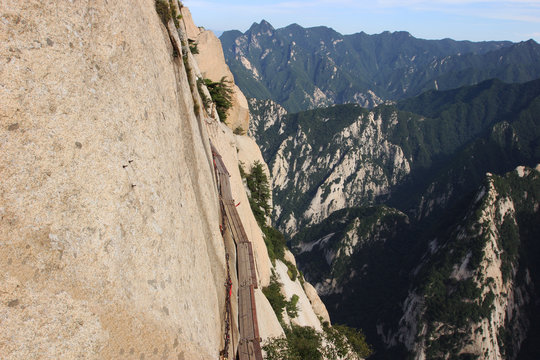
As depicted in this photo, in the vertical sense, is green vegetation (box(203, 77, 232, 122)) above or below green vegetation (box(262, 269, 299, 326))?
above

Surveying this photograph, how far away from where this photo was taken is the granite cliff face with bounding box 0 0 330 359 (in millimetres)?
6008

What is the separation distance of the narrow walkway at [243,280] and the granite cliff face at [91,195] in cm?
571

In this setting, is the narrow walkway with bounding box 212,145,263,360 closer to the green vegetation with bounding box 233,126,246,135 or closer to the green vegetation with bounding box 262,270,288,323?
the green vegetation with bounding box 262,270,288,323

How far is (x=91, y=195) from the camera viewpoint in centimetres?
738

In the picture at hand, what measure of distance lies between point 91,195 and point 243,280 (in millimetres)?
14484

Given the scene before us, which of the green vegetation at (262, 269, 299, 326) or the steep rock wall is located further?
the green vegetation at (262, 269, 299, 326)

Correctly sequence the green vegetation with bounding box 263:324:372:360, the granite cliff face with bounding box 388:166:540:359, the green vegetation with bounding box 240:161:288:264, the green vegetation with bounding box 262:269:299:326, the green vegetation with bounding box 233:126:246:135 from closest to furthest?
the green vegetation with bounding box 263:324:372:360 < the green vegetation with bounding box 262:269:299:326 < the green vegetation with bounding box 240:161:288:264 < the green vegetation with bounding box 233:126:246:135 < the granite cliff face with bounding box 388:166:540:359

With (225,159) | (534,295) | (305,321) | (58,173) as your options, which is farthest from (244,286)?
(534,295)

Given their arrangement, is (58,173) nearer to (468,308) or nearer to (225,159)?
(225,159)

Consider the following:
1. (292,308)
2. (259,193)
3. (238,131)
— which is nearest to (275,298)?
(292,308)

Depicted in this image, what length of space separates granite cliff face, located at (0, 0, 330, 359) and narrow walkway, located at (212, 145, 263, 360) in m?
5.71

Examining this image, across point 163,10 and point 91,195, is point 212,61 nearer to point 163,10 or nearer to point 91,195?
point 163,10

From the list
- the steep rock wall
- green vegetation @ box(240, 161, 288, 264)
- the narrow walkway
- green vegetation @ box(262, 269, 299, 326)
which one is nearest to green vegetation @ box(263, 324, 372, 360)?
green vegetation @ box(262, 269, 299, 326)

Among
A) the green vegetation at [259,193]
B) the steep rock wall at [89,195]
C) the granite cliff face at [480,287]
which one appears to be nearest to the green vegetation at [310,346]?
the steep rock wall at [89,195]
